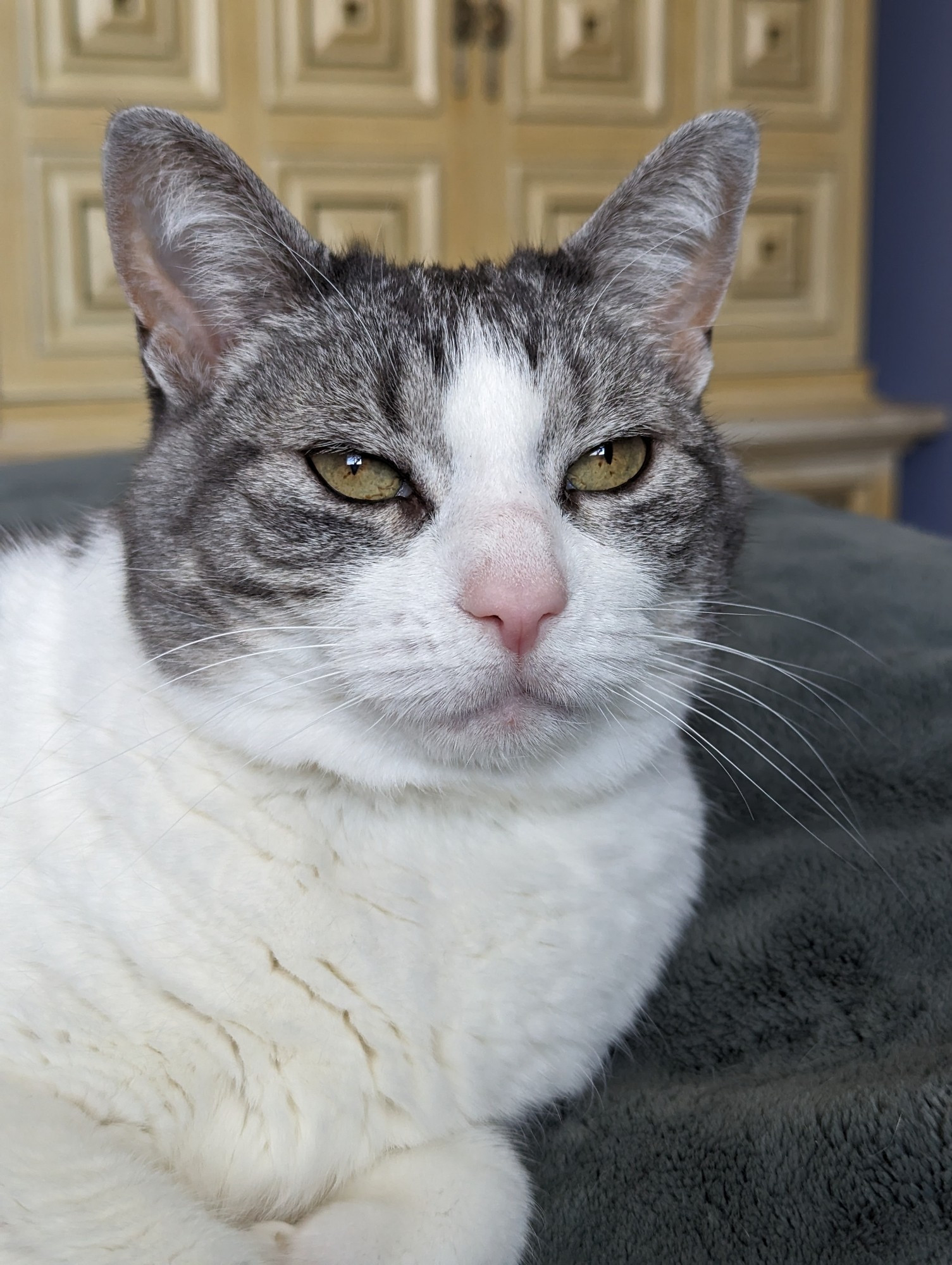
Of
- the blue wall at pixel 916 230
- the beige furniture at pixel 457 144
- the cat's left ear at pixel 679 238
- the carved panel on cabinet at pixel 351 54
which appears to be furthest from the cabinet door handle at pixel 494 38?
the cat's left ear at pixel 679 238

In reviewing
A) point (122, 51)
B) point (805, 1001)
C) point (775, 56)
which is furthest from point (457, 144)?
point (805, 1001)

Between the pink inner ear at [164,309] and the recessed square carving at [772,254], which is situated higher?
the recessed square carving at [772,254]

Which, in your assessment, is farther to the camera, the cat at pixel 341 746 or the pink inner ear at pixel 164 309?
the pink inner ear at pixel 164 309

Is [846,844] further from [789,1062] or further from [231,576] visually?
[231,576]

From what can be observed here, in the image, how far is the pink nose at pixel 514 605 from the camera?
34.0 inches

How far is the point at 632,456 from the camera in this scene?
108cm

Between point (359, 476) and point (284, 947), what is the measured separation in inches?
15.8

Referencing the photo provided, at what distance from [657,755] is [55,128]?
2.76m

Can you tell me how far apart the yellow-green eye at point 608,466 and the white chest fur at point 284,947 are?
0.28 meters

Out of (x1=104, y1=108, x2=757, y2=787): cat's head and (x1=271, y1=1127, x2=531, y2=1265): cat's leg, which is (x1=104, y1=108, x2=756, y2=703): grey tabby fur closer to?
(x1=104, y1=108, x2=757, y2=787): cat's head

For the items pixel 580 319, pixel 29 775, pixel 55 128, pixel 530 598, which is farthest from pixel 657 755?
pixel 55 128

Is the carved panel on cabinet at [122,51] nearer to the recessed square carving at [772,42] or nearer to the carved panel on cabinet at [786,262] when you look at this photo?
the recessed square carving at [772,42]

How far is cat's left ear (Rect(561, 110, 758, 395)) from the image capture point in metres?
1.14

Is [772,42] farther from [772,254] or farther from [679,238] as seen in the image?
[679,238]
